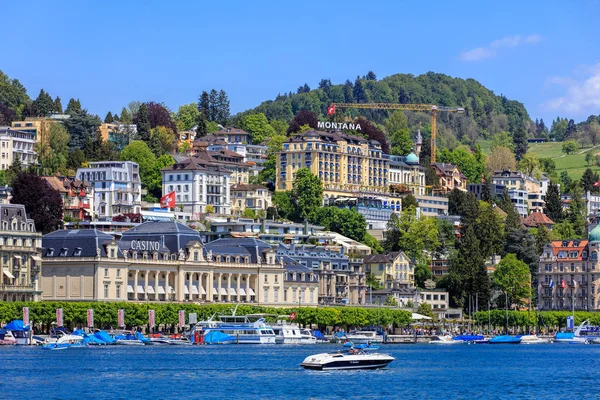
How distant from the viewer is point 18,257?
15162cm

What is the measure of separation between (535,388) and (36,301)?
207 feet

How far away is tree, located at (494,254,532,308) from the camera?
646 ft

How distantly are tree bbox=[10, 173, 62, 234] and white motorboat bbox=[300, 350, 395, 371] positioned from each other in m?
77.7

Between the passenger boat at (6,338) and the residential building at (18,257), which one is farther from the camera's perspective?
the residential building at (18,257)

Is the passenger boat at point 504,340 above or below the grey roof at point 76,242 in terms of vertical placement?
below

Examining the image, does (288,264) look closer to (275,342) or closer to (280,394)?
(275,342)

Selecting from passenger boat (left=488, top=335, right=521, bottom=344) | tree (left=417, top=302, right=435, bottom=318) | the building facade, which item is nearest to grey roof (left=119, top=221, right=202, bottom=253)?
tree (left=417, top=302, right=435, bottom=318)

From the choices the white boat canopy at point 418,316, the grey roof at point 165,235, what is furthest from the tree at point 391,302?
the grey roof at point 165,235

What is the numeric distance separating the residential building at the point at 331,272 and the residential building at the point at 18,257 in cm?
3720

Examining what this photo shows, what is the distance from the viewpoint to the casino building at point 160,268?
6166 inches

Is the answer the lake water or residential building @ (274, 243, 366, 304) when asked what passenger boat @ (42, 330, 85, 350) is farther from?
residential building @ (274, 243, 366, 304)

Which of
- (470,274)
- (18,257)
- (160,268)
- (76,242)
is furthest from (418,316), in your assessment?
(18,257)

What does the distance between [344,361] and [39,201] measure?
81.9 m

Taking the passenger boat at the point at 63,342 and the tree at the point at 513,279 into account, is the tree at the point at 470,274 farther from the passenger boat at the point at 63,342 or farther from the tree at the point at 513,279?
the passenger boat at the point at 63,342
